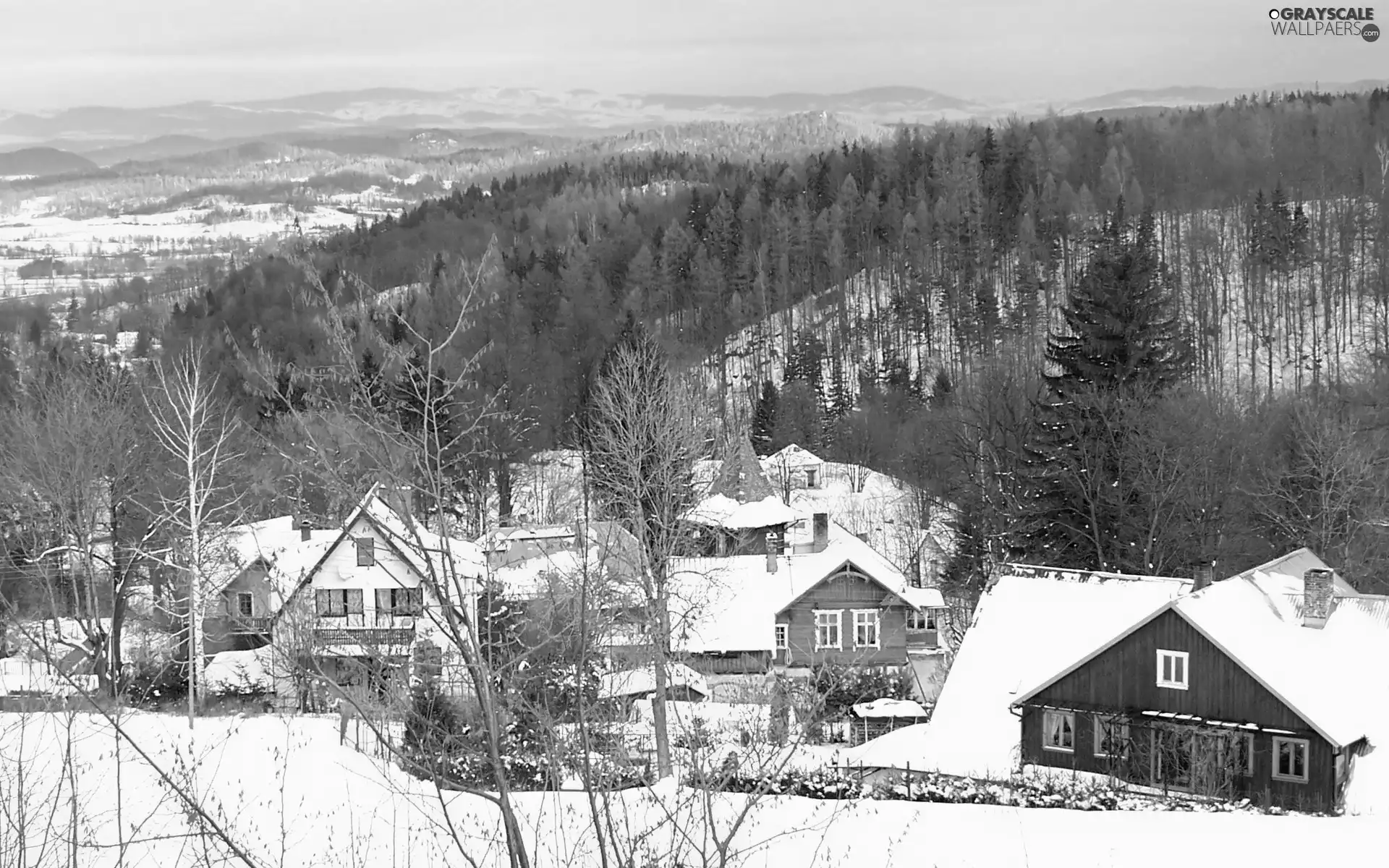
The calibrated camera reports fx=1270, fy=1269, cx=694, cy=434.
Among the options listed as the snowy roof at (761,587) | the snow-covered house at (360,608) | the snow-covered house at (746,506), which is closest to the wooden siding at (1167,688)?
the snow-covered house at (360,608)

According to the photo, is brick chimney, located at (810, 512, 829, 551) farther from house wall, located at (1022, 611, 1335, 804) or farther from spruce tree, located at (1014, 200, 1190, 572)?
house wall, located at (1022, 611, 1335, 804)

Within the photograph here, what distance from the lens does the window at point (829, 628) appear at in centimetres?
3122

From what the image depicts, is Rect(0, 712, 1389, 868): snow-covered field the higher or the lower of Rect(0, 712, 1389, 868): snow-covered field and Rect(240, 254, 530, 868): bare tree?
the lower

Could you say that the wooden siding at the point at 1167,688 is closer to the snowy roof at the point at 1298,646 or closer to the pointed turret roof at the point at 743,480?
the snowy roof at the point at 1298,646

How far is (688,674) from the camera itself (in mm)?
24391

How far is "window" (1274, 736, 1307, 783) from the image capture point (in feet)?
62.1

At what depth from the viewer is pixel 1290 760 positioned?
19.1 metres

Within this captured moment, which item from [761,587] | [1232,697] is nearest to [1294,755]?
[1232,697]

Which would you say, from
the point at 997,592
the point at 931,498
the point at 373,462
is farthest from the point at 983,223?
the point at 373,462

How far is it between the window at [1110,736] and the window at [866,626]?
11.1 metres

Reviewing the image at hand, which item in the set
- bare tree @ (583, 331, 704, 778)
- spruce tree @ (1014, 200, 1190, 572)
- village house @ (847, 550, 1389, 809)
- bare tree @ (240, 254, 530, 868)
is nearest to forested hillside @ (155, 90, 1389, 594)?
spruce tree @ (1014, 200, 1190, 572)

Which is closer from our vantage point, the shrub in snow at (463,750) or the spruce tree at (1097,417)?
the shrub in snow at (463,750)

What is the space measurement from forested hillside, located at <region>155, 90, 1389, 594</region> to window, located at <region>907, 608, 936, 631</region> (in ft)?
8.02

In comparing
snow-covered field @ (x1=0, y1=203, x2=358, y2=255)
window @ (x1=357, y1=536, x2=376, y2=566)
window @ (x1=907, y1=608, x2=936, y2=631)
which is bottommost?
window @ (x1=907, y1=608, x2=936, y2=631)
